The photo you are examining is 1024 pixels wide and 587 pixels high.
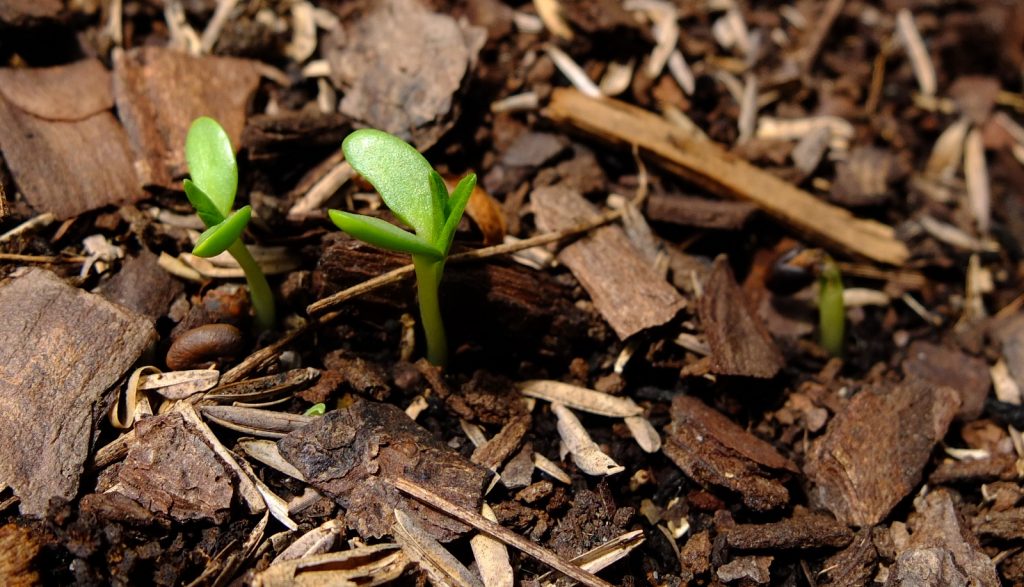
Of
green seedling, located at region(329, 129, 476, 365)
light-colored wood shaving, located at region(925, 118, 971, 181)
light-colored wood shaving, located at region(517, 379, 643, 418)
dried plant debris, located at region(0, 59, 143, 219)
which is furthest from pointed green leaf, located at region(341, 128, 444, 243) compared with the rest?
light-colored wood shaving, located at region(925, 118, 971, 181)

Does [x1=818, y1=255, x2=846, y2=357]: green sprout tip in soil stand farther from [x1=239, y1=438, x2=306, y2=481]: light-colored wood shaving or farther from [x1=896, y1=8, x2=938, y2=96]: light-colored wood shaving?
[x1=239, y1=438, x2=306, y2=481]: light-colored wood shaving

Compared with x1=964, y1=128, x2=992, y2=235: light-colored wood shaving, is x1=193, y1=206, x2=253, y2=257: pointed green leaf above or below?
above

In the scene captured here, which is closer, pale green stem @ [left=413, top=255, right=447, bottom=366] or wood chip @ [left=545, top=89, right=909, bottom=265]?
pale green stem @ [left=413, top=255, right=447, bottom=366]

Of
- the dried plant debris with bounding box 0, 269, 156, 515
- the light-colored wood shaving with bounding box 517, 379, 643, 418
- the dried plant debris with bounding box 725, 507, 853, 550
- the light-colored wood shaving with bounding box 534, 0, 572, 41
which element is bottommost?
the dried plant debris with bounding box 725, 507, 853, 550

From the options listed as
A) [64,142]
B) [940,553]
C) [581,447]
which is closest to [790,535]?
[940,553]

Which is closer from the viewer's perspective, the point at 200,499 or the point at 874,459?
the point at 200,499

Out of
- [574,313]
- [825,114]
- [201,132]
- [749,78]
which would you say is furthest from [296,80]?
[825,114]

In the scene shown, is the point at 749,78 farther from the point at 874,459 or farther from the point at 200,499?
the point at 200,499
